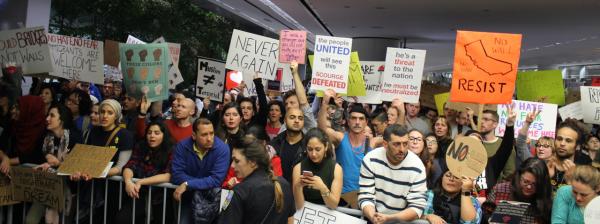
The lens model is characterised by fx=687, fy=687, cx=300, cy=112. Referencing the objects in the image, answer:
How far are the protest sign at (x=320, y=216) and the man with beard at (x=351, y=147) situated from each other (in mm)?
661

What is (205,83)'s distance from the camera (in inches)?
418

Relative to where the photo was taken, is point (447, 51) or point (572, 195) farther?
point (447, 51)

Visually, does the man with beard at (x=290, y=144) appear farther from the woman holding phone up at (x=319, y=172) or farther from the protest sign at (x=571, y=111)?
the protest sign at (x=571, y=111)

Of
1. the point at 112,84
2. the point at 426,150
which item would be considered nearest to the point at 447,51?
the point at 112,84

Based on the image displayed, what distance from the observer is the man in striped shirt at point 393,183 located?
5602 mm

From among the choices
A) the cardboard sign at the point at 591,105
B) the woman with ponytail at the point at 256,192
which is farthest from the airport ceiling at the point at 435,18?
the woman with ponytail at the point at 256,192

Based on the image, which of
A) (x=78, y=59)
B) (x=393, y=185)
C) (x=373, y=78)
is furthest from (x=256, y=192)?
(x=373, y=78)

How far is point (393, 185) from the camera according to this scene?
5.72m

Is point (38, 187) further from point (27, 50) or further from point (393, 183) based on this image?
point (393, 183)

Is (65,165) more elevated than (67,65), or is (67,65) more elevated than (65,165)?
(67,65)

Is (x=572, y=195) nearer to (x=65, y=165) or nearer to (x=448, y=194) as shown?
(x=448, y=194)

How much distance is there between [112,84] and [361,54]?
18653 millimetres

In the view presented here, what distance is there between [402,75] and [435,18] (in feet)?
39.6

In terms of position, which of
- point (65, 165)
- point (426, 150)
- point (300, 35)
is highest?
point (300, 35)
